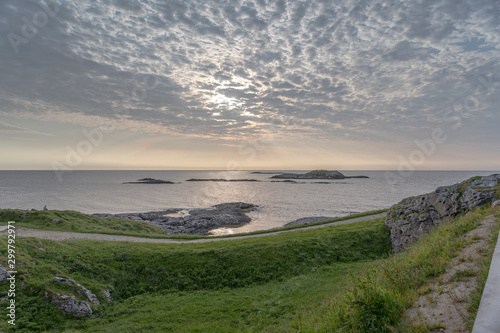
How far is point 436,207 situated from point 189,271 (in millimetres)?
21323

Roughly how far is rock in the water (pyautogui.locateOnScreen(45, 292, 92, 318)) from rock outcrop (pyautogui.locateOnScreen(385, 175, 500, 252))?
77.2 ft

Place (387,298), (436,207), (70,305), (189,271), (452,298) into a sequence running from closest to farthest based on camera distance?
(387,298)
(452,298)
(70,305)
(189,271)
(436,207)

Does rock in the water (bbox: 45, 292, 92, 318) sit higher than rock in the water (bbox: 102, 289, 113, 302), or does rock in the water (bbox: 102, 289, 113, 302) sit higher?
rock in the water (bbox: 45, 292, 92, 318)

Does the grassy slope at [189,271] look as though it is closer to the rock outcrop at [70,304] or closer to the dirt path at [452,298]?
the rock outcrop at [70,304]

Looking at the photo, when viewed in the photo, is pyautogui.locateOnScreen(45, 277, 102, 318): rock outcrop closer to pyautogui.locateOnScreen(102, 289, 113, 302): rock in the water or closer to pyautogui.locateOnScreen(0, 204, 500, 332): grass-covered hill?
pyautogui.locateOnScreen(0, 204, 500, 332): grass-covered hill

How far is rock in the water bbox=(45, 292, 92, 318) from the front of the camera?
493 inches

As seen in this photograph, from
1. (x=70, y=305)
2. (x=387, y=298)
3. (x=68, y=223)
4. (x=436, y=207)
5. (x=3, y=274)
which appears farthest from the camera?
(x=68, y=223)

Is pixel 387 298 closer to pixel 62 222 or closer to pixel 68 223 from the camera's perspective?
pixel 68 223

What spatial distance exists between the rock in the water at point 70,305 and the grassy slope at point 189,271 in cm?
29

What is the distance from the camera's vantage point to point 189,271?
18562 mm

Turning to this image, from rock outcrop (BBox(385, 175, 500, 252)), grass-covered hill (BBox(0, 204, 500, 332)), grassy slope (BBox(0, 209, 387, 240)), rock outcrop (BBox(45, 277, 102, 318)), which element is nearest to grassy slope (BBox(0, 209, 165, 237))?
grassy slope (BBox(0, 209, 387, 240))

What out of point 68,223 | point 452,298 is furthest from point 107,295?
A: point 68,223

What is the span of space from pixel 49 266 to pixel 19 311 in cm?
400

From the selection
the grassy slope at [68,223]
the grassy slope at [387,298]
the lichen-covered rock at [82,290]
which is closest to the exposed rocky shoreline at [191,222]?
the grassy slope at [68,223]
